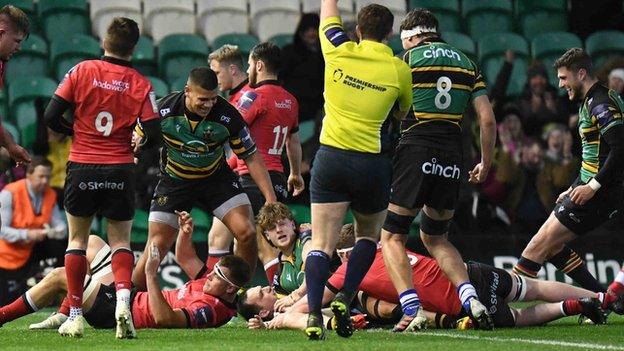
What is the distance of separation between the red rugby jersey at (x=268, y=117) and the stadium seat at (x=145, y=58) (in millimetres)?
5048

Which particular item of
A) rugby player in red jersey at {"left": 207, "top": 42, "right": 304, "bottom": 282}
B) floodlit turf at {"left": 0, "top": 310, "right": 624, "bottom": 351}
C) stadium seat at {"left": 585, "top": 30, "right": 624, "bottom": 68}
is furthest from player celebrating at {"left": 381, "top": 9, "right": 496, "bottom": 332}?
stadium seat at {"left": 585, "top": 30, "right": 624, "bottom": 68}

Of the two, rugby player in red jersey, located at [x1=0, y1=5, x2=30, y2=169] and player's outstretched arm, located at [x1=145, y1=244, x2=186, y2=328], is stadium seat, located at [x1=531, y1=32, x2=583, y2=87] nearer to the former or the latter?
player's outstretched arm, located at [x1=145, y1=244, x2=186, y2=328]

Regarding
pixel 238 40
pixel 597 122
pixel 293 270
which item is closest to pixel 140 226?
pixel 238 40

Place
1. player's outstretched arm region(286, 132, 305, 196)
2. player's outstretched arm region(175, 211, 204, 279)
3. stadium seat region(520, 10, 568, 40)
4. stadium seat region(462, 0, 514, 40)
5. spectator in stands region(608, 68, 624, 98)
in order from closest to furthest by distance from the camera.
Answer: player's outstretched arm region(175, 211, 204, 279), player's outstretched arm region(286, 132, 305, 196), spectator in stands region(608, 68, 624, 98), stadium seat region(462, 0, 514, 40), stadium seat region(520, 10, 568, 40)

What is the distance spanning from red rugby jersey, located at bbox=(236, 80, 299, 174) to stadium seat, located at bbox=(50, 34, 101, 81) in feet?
16.1

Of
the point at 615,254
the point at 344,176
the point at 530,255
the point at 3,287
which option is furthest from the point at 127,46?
the point at 615,254

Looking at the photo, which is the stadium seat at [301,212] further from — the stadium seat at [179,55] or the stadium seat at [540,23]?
the stadium seat at [540,23]

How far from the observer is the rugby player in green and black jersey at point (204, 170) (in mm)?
9797

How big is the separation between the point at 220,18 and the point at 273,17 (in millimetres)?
640

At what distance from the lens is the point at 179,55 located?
16.5m

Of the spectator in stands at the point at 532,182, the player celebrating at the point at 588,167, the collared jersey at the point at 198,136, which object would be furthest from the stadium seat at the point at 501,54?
the collared jersey at the point at 198,136

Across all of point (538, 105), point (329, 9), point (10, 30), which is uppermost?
point (329, 9)

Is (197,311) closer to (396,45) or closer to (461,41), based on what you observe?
(396,45)

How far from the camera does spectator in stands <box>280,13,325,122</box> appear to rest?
15.4 metres
